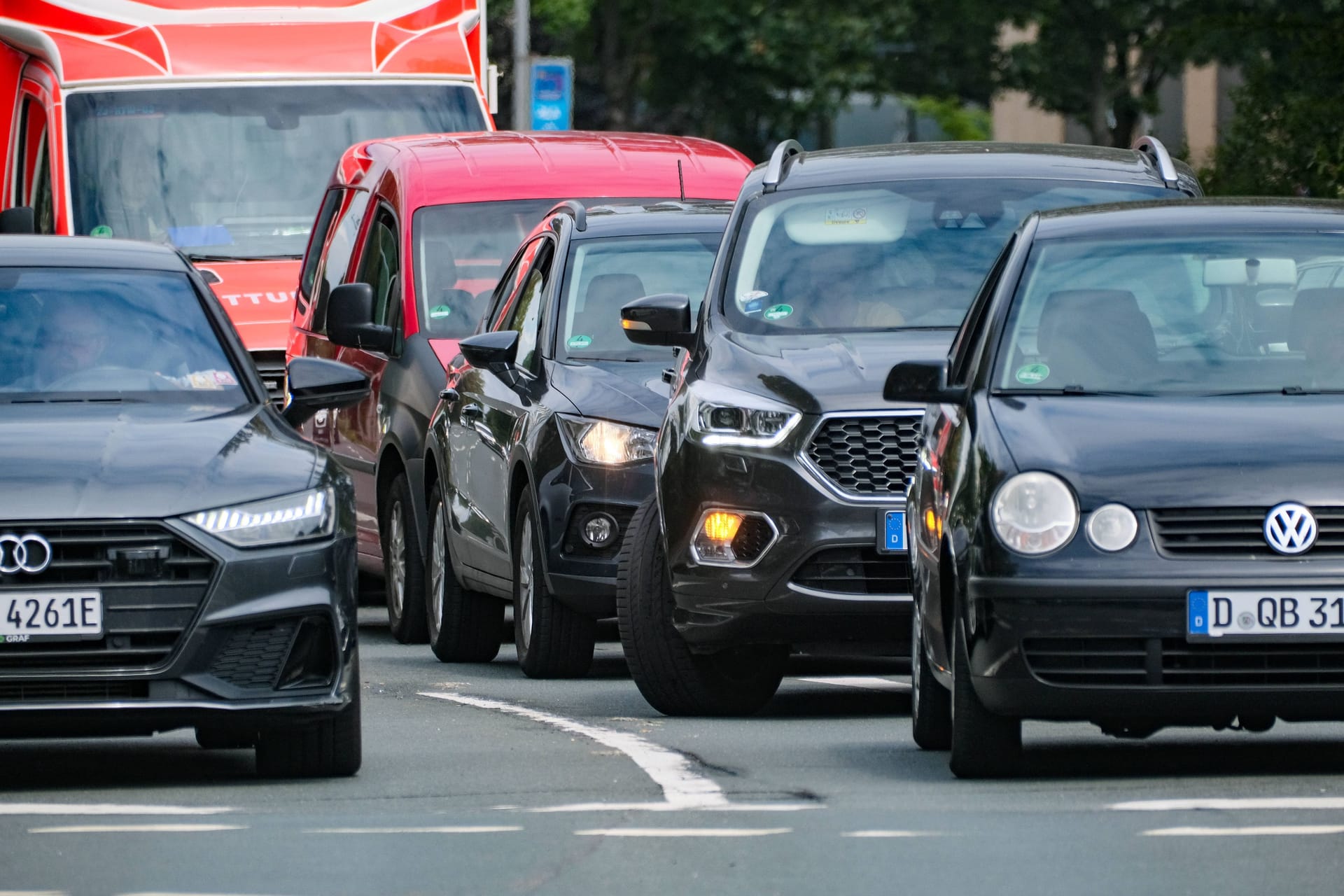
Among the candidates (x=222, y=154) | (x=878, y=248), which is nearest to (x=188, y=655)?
(x=878, y=248)

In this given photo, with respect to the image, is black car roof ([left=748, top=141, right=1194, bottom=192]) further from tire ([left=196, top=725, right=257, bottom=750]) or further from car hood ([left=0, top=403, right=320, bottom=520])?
tire ([left=196, top=725, right=257, bottom=750])

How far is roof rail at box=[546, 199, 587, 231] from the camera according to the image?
13.7 m

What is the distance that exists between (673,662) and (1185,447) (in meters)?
3.09

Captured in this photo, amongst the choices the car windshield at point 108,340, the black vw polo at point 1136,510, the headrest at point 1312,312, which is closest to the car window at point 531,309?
the car windshield at point 108,340

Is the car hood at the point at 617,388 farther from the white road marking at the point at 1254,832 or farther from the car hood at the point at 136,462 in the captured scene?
the white road marking at the point at 1254,832

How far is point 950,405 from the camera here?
9.36 m

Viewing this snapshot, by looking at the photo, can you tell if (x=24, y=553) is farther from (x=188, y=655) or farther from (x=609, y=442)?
(x=609, y=442)

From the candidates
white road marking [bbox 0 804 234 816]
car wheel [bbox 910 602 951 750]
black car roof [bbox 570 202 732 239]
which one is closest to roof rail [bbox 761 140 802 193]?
black car roof [bbox 570 202 732 239]

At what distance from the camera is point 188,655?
883cm

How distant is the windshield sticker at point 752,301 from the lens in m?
11.6

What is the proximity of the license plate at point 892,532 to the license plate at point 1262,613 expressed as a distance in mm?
2368

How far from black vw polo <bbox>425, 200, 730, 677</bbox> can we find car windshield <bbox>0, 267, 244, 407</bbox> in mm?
2445

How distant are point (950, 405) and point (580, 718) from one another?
231cm

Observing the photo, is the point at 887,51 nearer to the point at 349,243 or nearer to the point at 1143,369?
the point at 349,243
